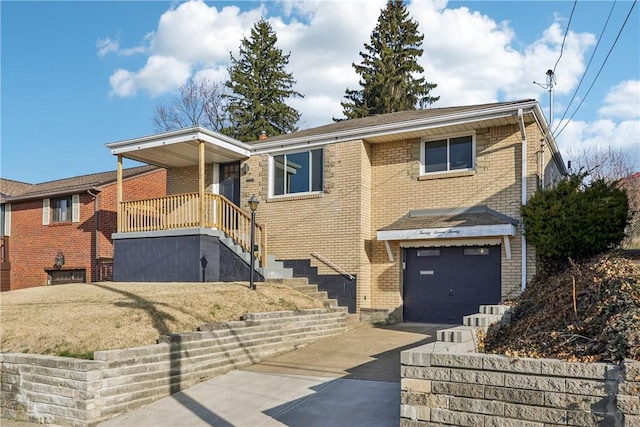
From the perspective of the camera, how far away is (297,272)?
1456 centimetres

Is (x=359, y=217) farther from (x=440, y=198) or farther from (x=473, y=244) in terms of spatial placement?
(x=473, y=244)

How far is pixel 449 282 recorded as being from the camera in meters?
12.9

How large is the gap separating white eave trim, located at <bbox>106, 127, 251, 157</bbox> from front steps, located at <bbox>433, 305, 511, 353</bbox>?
29.4ft

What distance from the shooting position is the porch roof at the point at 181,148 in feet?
46.9

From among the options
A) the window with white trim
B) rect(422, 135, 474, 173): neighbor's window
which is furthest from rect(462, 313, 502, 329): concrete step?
the window with white trim

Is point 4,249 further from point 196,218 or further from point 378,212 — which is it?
point 378,212

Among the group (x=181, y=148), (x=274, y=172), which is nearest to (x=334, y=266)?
→ (x=274, y=172)

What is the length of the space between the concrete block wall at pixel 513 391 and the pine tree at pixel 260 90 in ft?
99.8

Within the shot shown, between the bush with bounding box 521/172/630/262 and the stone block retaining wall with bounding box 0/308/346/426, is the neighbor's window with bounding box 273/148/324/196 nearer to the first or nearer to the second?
the bush with bounding box 521/172/630/262

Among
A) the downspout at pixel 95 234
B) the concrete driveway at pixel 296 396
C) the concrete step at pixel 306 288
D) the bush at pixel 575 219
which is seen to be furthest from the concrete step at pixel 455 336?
the downspout at pixel 95 234

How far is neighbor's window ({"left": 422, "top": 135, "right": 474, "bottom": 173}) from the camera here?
13.2 metres

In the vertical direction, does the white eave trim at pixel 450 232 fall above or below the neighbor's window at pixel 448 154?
below

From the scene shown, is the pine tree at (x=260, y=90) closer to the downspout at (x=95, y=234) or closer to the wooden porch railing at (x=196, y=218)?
the downspout at (x=95, y=234)

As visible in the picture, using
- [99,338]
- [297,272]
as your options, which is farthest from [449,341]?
[297,272]
